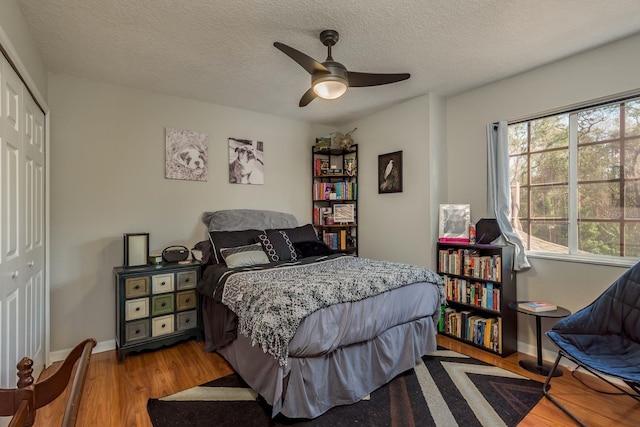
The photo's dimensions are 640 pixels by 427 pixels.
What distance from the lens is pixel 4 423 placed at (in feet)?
4.90

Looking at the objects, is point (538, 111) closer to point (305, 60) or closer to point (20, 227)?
point (305, 60)

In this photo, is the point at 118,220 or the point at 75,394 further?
the point at 118,220

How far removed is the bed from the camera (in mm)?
1897

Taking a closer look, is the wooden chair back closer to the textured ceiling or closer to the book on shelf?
the textured ceiling

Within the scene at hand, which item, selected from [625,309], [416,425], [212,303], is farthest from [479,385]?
[212,303]

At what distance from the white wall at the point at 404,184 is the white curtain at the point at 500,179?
0.56 meters

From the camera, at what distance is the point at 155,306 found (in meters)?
2.87

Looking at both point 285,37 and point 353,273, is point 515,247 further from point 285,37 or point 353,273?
point 285,37

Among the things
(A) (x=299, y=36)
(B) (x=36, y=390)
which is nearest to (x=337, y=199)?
(A) (x=299, y=36)

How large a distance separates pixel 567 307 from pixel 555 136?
4.97 feet

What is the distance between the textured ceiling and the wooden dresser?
1805 millimetres

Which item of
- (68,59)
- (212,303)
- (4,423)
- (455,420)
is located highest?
(68,59)

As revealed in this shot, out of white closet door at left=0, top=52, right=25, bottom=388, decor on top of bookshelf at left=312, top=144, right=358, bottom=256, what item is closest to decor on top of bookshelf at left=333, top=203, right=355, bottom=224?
decor on top of bookshelf at left=312, top=144, right=358, bottom=256

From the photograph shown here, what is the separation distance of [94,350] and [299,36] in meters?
3.32
